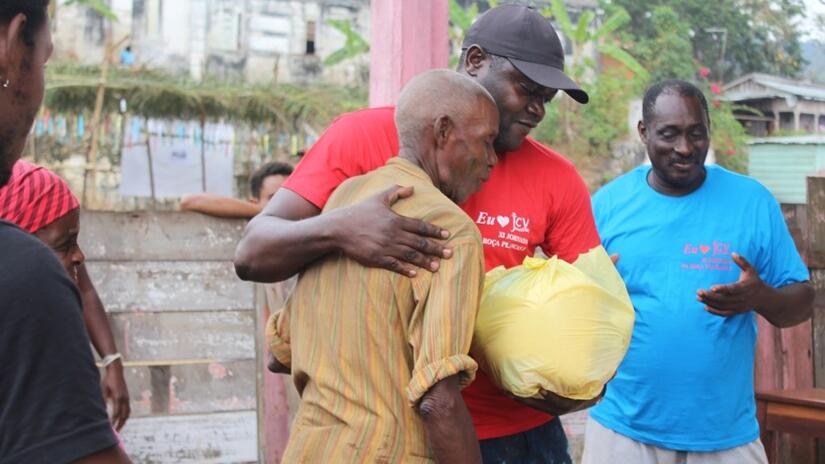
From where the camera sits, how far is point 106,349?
3.99 m

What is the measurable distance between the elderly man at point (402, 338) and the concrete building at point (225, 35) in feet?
65.8

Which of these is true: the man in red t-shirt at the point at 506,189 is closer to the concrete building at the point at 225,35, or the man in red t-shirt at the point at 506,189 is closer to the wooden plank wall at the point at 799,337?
the wooden plank wall at the point at 799,337

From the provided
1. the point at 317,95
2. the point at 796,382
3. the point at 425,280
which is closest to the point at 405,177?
the point at 425,280

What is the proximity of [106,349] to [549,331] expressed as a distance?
2.36 metres

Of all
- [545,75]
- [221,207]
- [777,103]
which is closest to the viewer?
[545,75]

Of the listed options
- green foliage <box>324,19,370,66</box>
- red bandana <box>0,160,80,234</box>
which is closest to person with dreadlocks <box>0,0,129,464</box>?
red bandana <box>0,160,80,234</box>

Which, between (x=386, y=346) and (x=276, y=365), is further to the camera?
(x=276, y=365)

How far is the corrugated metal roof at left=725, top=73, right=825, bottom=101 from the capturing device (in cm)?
2039

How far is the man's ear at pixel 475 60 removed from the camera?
2.63 m

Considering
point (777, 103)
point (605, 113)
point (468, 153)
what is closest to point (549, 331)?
point (468, 153)

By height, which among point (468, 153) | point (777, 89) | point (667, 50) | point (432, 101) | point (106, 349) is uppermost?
point (667, 50)

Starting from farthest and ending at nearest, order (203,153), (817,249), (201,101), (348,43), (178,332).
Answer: (348,43) → (203,153) → (201,101) → (817,249) → (178,332)

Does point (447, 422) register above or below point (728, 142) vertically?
below

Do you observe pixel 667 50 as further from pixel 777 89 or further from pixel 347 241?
pixel 347 241
